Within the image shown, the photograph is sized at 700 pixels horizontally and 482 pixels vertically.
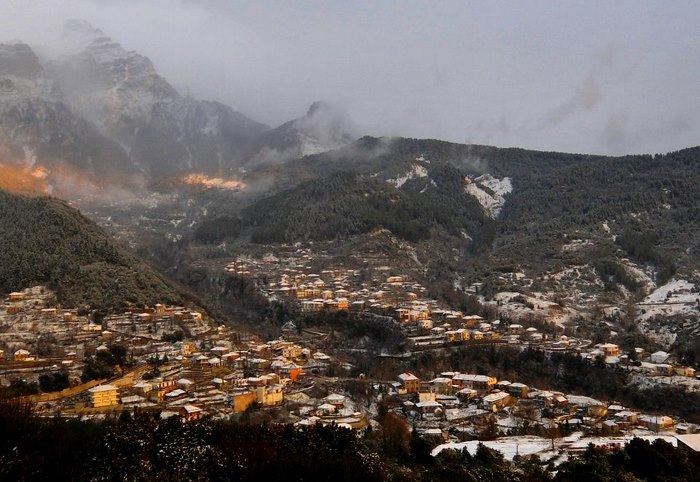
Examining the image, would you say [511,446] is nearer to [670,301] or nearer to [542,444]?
[542,444]

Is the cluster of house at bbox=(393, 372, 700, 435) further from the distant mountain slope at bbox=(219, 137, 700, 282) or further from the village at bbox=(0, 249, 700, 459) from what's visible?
the distant mountain slope at bbox=(219, 137, 700, 282)

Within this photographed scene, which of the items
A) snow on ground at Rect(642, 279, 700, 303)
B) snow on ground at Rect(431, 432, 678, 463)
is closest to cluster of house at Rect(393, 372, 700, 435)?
snow on ground at Rect(431, 432, 678, 463)

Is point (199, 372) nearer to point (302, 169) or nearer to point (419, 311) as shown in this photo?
point (419, 311)

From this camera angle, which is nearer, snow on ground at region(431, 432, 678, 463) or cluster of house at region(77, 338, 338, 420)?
snow on ground at region(431, 432, 678, 463)

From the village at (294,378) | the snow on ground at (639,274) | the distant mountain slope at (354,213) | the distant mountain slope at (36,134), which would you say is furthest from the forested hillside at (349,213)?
the distant mountain slope at (36,134)

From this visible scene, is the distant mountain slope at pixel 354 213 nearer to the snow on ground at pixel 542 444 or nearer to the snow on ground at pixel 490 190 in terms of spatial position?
the snow on ground at pixel 490 190

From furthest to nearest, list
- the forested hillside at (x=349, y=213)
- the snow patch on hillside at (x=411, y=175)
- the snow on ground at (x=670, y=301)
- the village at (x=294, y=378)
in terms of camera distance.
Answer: the snow patch on hillside at (x=411, y=175) → the forested hillside at (x=349, y=213) → the snow on ground at (x=670, y=301) → the village at (x=294, y=378)
